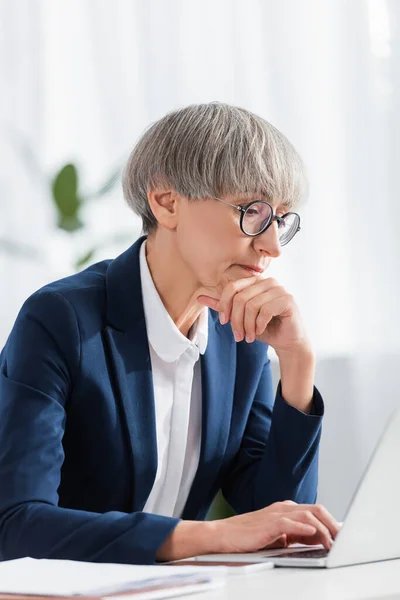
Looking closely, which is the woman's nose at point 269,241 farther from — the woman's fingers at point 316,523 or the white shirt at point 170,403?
the woman's fingers at point 316,523

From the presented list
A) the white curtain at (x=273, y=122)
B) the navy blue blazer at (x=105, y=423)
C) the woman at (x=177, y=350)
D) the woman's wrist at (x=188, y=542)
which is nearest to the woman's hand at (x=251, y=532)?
the woman's wrist at (x=188, y=542)

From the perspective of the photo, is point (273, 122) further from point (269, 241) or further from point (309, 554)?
point (309, 554)

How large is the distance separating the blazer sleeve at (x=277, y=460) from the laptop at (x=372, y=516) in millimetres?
493

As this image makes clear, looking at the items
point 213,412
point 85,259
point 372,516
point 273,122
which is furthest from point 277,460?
point 273,122

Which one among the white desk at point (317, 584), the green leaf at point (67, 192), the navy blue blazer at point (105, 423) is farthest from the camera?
the green leaf at point (67, 192)

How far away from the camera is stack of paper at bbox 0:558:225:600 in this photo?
0.74m

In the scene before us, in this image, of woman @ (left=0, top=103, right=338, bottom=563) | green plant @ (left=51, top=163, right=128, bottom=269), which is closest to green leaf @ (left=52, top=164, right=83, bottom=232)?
green plant @ (left=51, top=163, right=128, bottom=269)

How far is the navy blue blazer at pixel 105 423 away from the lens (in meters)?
1.20

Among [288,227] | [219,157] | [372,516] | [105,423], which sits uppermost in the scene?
[219,157]

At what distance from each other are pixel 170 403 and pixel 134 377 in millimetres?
113

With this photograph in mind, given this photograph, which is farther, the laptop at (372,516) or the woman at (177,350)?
the woman at (177,350)

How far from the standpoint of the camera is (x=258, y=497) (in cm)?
150

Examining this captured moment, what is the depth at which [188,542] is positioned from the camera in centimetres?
102

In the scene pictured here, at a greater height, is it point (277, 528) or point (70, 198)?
point (277, 528)
